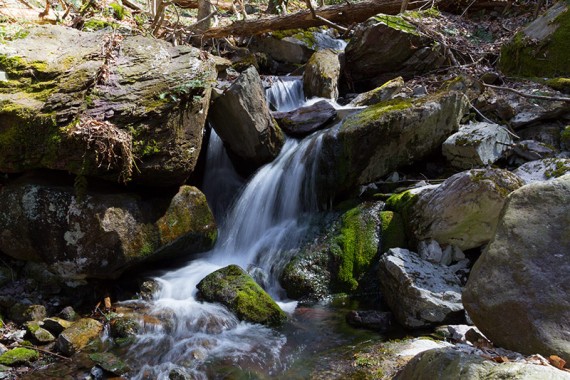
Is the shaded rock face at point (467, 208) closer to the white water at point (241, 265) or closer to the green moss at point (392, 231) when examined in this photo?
the green moss at point (392, 231)

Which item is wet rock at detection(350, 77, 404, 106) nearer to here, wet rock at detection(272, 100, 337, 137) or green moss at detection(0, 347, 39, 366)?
wet rock at detection(272, 100, 337, 137)

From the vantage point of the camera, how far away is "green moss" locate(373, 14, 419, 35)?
9484 millimetres

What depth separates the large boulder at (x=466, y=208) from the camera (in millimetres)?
4926

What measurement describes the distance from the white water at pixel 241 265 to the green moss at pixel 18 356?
2.96ft

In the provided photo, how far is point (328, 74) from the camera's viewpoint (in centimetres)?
952

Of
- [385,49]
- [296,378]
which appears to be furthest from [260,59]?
[296,378]

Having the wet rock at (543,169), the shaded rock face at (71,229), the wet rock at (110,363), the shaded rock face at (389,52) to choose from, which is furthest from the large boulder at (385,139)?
the wet rock at (110,363)

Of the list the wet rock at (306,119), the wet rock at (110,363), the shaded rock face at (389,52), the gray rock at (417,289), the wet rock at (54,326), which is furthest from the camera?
the shaded rock face at (389,52)

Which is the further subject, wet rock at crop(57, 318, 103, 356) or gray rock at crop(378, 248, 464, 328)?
gray rock at crop(378, 248, 464, 328)

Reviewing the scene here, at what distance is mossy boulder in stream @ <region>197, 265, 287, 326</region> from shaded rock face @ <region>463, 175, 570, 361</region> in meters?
2.28

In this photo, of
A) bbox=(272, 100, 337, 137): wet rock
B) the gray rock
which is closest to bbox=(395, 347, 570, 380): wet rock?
the gray rock

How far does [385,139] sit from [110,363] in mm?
4443

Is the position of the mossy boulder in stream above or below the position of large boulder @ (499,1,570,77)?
below

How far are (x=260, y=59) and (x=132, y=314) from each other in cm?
806
